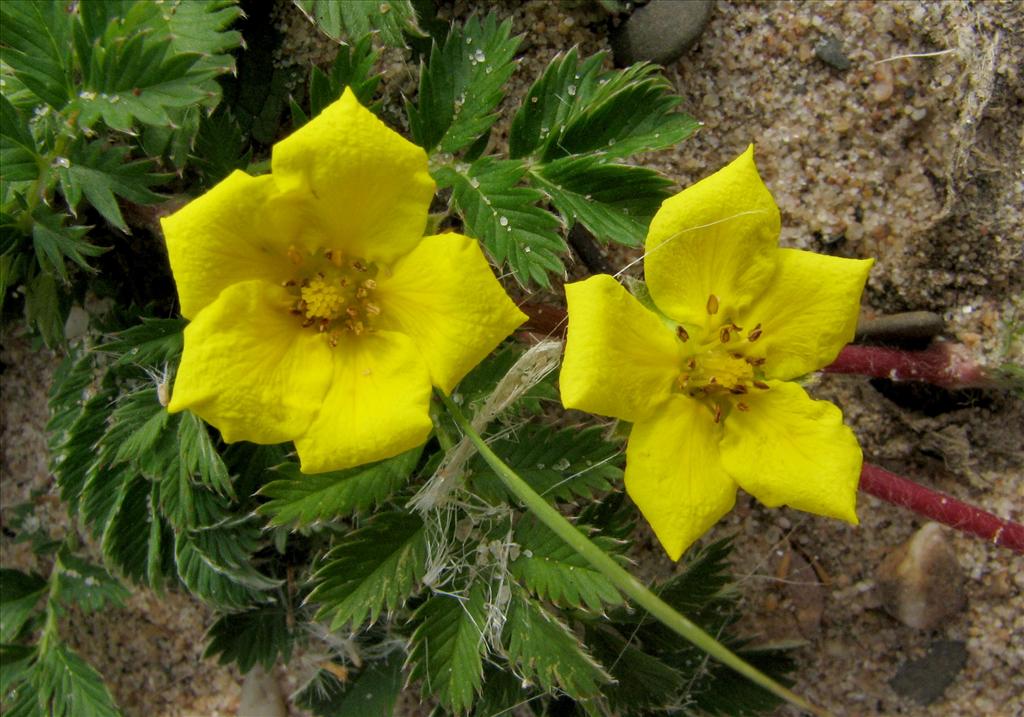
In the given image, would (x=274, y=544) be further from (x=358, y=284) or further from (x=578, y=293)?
(x=578, y=293)

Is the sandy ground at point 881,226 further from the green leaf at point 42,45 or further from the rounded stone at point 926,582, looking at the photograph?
the green leaf at point 42,45

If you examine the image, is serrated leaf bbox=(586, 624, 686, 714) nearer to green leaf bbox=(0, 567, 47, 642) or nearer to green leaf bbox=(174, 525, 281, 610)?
green leaf bbox=(174, 525, 281, 610)

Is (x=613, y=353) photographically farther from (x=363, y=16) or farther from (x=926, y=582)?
Answer: (x=926, y=582)

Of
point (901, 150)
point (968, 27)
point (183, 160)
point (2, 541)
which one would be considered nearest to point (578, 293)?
point (183, 160)

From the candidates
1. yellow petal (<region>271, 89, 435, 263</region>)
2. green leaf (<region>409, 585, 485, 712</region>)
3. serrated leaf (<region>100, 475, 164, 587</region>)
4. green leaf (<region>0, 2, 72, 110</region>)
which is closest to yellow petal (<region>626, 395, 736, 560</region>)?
green leaf (<region>409, 585, 485, 712</region>)

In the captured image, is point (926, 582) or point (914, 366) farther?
point (926, 582)

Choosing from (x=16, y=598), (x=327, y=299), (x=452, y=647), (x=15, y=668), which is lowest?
(x=15, y=668)

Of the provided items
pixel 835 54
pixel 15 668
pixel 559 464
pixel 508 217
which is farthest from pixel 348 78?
pixel 15 668
